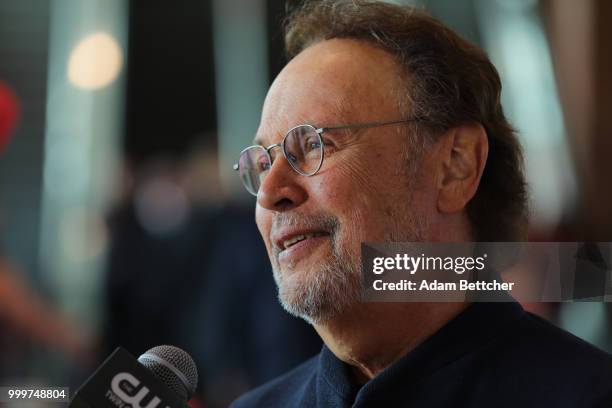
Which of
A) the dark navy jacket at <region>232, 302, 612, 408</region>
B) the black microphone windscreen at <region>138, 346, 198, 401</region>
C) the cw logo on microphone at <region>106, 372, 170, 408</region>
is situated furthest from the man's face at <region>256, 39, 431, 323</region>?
the cw logo on microphone at <region>106, 372, 170, 408</region>

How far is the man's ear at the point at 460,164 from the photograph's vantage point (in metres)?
1.18

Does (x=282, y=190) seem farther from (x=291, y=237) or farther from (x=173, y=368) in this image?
(x=173, y=368)

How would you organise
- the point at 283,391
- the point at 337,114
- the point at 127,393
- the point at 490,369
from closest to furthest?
the point at 127,393 → the point at 490,369 → the point at 337,114 → the point at 283,391

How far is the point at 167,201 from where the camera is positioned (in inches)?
76.3

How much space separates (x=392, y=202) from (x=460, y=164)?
0.44 ft

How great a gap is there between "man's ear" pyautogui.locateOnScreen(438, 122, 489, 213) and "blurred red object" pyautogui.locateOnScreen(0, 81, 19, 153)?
2.95 feet

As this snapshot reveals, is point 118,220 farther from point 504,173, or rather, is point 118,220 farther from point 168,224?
point 504,173

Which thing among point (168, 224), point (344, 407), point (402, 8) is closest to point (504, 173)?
point (402, 8)

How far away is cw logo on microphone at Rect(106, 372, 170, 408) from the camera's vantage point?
0.82 m

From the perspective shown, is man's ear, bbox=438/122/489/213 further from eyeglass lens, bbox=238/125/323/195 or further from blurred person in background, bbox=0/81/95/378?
blurred person in background, bbox=0/81/95/378

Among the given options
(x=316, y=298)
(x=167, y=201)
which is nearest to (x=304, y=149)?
(x=316, y=298)

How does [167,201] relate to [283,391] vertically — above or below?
above

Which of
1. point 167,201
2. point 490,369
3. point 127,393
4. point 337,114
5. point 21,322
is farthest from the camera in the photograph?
point 167,201

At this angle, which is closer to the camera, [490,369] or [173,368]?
[173,368]
